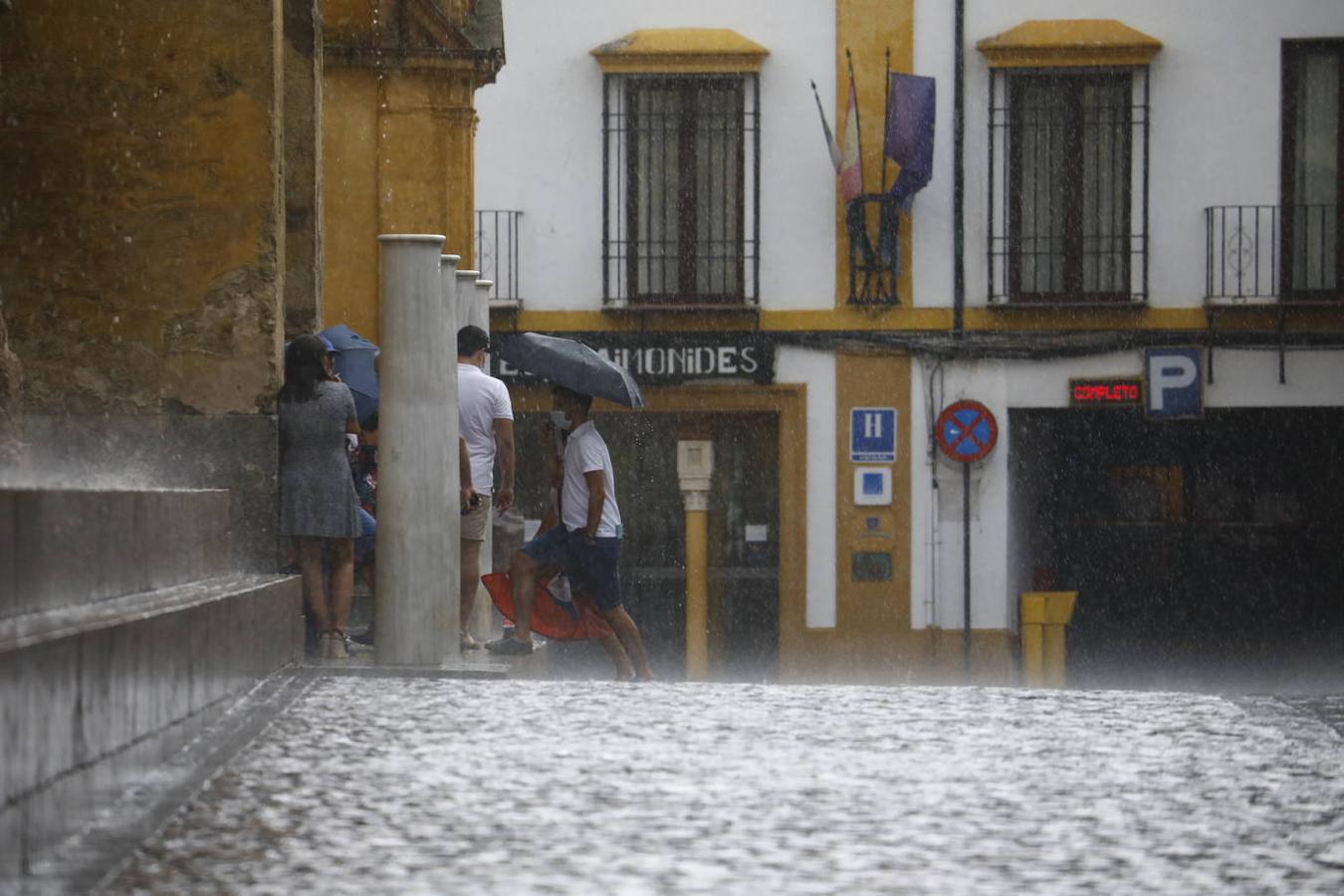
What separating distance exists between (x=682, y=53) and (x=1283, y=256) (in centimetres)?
614

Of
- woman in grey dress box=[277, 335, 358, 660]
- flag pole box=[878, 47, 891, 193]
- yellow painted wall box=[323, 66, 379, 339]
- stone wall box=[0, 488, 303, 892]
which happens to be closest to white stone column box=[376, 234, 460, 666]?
woman in grey dress box=[277, 335, 358, 660]

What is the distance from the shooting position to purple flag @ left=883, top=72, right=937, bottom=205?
2181 cm

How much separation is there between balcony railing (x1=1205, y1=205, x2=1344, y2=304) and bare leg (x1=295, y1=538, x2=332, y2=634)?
578 inches

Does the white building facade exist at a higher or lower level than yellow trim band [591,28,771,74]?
lower

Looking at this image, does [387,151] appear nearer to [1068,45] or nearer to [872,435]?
[872,435]

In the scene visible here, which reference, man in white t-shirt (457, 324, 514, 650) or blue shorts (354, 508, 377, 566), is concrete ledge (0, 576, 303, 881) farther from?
man in white t-shirt (457, 324, 514, 650)

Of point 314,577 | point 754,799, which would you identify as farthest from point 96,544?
point 314,577

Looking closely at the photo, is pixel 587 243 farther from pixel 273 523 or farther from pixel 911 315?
pixel 273 523

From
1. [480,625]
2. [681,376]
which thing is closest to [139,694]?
[480,625]

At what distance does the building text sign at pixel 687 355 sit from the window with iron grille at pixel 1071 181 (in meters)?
2.49

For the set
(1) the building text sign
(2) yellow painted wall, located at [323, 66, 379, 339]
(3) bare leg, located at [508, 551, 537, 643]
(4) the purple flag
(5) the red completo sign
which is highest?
(4) the purple flag

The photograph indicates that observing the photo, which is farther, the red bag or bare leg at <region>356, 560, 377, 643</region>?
the red bag

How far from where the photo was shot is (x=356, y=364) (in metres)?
10.9

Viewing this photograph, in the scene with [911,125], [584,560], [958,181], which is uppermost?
[911,125]
